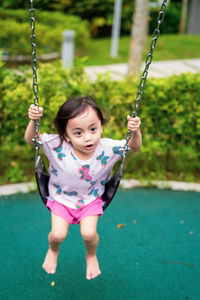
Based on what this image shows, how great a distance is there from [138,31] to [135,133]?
656 cm

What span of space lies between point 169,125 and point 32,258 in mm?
2420

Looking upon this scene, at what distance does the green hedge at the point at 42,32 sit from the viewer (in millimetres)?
11902

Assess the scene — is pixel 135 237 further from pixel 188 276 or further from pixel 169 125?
pixel 169 125

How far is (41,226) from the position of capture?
3570 millimetres

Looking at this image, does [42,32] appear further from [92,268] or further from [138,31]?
[92,268]

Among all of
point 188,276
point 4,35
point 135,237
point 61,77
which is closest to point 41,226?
point 135,237

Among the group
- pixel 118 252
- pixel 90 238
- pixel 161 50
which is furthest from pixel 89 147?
pixel 161 50

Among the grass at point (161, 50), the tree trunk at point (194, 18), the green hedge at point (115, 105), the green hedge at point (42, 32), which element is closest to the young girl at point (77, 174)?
the green hedge at point (115, 105)

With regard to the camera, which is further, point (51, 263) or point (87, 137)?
point (51, 263)

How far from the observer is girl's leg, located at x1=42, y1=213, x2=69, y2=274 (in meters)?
2.37

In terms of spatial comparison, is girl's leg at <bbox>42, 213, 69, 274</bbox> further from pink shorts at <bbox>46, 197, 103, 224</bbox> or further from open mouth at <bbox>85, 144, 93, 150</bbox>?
open mouth at <bbox>85, 144, 93, 150</bbox>

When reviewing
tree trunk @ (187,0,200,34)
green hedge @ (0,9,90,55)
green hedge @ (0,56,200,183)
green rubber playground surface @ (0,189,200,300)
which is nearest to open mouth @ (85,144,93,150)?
green rubber playground surface @ (0,189,200,300)

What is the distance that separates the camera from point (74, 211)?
251 cm

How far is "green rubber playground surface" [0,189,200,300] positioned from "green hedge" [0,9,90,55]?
258 inches
